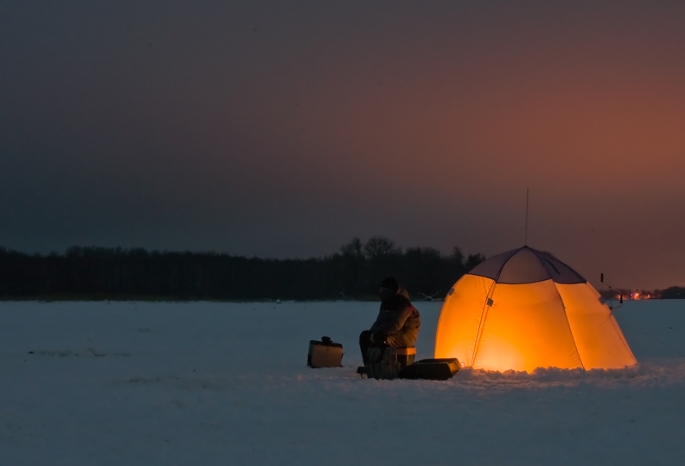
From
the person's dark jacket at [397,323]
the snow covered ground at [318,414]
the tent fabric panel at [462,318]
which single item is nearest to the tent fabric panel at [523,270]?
the tent fabric panel at [462,318]

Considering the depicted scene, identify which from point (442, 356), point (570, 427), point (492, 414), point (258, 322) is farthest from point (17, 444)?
point (258, 322)

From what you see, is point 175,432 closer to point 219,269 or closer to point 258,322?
point 258,322

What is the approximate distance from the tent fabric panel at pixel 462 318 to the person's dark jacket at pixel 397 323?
109 centimetres

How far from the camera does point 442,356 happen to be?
1305 centimetres

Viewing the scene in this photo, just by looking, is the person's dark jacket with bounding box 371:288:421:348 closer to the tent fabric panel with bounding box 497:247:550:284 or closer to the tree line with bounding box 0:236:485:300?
the tent fabric panel with bounding box 497:247:550:284

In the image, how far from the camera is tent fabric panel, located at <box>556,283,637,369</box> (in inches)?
472

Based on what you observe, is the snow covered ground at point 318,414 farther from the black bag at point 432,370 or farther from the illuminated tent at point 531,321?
the illuminated tent at point 531,321

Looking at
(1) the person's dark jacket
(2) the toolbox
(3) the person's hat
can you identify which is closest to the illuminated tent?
(1) the person's dark jacket

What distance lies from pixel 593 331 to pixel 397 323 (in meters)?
3.28

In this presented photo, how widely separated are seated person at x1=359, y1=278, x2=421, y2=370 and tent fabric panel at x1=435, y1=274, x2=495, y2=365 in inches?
43.0

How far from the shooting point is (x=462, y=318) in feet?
42.1

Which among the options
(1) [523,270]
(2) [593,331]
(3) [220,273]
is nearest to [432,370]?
(1) [523,270]

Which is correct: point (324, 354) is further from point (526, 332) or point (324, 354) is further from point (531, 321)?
point (531, 321)

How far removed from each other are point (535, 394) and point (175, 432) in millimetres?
4521
